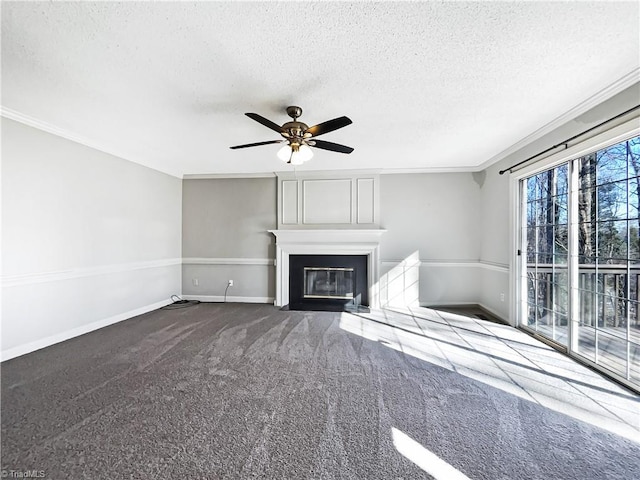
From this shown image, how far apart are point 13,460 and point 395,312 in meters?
4.13

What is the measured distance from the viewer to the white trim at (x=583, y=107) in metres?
2.06

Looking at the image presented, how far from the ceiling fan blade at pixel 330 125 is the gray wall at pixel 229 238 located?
9.36 ft

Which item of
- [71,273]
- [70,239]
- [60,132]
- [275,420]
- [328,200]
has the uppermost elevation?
[60,132]

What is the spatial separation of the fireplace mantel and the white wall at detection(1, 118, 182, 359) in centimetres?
203

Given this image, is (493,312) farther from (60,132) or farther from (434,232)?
(60,132)

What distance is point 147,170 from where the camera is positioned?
4398 mm

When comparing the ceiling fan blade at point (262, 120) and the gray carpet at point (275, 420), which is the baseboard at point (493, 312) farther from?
the ceiling fan blade at point (262, 120)

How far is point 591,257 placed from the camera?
2.58 m

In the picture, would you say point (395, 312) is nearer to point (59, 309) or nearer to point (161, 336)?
point (161, 336)

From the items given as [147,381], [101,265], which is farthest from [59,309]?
[147,381]

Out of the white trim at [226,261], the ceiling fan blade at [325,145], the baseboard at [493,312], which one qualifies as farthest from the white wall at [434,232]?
the ceiling fan blade at [325,145]

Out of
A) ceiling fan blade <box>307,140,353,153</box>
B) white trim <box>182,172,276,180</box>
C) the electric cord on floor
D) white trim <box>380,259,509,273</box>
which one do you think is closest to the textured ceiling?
ceiling fan blade <box>307,140,353,153</box>

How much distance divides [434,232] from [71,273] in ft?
17.0

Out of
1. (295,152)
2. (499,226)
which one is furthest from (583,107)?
(295,152)
